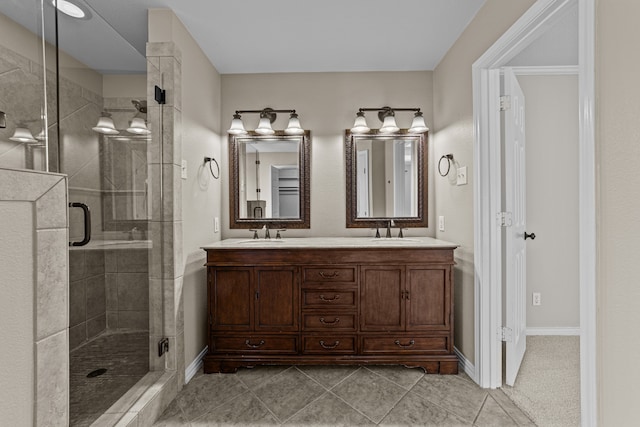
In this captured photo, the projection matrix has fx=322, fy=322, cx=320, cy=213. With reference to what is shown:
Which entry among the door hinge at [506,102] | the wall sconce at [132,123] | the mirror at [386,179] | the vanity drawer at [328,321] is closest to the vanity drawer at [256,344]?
the vanity drawer at [328,321]

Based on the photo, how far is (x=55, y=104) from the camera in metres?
1.49

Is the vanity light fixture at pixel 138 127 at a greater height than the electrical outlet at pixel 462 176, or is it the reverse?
the vanity light fixture at pixel 138 127

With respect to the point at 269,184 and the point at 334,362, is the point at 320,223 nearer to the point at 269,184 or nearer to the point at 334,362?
the point at 269,184

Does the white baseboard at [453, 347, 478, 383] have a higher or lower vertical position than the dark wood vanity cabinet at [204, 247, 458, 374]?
lower

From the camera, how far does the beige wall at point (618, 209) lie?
1.07 metres

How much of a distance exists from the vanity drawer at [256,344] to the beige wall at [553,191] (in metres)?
2.27

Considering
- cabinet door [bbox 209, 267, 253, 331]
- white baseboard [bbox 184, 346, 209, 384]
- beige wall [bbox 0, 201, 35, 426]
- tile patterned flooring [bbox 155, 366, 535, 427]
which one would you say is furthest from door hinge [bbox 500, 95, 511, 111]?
white baseboard [bbox 184, 346, 209, 384]

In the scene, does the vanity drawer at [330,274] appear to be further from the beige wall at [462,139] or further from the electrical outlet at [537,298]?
the electrical outlet at [537,298]

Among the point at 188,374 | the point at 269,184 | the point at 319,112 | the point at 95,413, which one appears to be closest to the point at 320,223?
the point at 269,184

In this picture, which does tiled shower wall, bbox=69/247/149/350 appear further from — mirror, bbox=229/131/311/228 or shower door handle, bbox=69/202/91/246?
mirror, bbox=229/131/311/228

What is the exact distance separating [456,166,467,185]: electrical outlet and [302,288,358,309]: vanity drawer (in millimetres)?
1162

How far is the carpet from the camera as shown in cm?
185

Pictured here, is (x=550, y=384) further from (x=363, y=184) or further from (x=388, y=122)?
(x=388, y=122)

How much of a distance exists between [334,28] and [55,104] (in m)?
1.76
